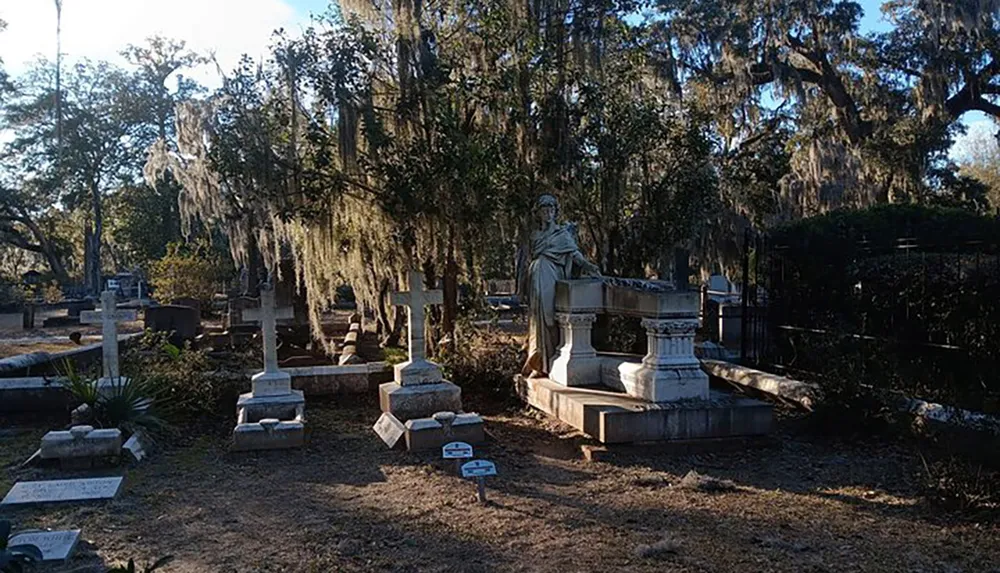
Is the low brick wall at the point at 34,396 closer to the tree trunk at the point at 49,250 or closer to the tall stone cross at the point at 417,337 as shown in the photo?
the tall stone cross at the point at 417,337

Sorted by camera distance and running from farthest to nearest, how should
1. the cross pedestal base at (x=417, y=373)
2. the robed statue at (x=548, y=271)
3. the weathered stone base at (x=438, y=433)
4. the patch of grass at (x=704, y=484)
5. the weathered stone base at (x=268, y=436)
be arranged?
1. the robed statue at (x=548, y=271)
2. the cross pedestal base at (x=417, y=373)
3. the weathered stone base at (x=268, y=436)
4. the weathered stone base at (x=438, y=433)
5. the patch of grass at (x=704, y=484)

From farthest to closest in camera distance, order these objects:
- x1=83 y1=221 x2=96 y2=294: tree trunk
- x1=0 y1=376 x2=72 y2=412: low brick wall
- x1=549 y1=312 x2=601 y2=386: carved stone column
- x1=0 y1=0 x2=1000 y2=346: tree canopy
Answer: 1. x1=83 y1=221 x2=96 y2=294: tree trunk
2. x1=0 y1=0 x2=1000 y2=346: tree canopy
3. x1=0 y1=376 x2=72 y2=412: low brick wall
4. x1=549 y1=312 x2=601 y2=386: carved stone column

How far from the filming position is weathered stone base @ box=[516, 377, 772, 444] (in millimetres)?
6562

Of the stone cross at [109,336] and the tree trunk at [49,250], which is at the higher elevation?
the tree trunk at [49,250]

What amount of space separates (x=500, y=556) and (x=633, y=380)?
11.8 ft

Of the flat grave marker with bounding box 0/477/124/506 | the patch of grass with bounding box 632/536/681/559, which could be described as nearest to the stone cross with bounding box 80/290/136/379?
the flat grave marker with bounding box 0/477/124/506

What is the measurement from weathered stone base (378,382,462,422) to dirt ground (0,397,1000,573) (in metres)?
0.67

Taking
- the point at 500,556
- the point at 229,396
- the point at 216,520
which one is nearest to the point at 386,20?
the point at 229,396

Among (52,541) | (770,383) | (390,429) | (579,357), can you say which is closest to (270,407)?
(390,429)

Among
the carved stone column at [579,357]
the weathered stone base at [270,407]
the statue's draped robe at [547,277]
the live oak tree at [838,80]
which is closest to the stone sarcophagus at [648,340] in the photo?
the carved stone column at [579,357]

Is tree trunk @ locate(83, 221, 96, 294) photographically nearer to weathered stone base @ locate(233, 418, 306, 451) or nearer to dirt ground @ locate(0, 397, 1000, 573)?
dirt ground @ locate(0, 397, 1000, 573)

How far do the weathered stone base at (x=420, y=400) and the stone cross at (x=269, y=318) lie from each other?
1.19m

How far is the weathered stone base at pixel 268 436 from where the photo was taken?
262 inches

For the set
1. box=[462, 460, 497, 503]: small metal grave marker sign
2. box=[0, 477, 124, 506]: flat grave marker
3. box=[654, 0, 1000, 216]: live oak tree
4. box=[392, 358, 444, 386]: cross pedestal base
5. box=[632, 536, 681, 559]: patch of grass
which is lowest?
box=[632, 536, 681, 559]: patch of grass
